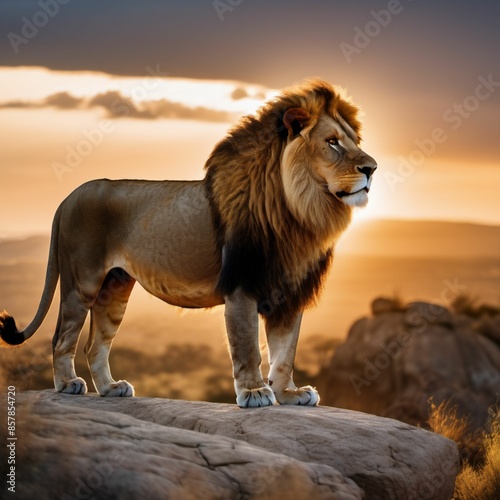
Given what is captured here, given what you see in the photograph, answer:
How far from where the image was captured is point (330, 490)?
480cm

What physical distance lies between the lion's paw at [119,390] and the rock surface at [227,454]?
697mm

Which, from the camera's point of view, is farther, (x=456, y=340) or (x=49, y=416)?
(x=456, y=340)

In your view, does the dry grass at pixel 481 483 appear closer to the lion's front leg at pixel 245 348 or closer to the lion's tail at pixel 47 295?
the lion's front leg at pixel 245 348

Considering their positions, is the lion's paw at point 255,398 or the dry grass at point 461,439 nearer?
the lion's paw at point 255,398

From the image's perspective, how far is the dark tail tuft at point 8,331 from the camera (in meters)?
7.54

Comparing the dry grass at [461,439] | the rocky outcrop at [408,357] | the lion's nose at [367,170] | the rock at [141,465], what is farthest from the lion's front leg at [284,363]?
the rocky outcrop at [408,357]

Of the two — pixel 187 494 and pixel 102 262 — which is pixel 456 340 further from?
pixel 187 494

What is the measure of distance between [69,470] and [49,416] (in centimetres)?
74

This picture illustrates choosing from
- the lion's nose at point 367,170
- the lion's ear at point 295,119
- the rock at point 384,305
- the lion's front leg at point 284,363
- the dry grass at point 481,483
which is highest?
the lion's ear at point 295,119

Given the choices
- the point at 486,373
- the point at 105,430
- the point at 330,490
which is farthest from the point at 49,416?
the point at 486,373

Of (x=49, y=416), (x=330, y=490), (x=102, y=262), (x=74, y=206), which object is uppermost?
(x=74, y=206)

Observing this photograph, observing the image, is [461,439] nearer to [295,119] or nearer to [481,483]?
[481,483]

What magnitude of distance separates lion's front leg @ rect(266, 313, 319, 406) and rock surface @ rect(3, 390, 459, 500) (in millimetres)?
246

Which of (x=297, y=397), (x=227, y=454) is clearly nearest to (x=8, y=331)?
(x=297, y=397)
